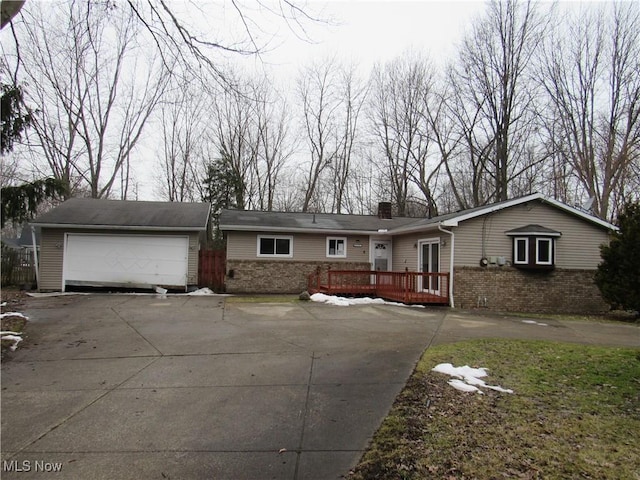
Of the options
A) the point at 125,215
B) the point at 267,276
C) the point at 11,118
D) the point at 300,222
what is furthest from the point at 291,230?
the point at 11,118

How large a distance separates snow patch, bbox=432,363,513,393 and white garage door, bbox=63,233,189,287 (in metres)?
12.7

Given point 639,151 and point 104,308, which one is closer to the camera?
point 104,308

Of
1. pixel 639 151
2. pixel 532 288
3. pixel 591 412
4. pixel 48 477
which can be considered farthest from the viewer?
pixel 639 151

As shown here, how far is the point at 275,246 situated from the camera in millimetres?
16891

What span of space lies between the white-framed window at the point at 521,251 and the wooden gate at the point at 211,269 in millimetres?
11234

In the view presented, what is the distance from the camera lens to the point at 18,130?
26.9 feet

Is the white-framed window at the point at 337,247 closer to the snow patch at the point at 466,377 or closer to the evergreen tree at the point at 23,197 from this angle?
the evergreen tree at the point at 23,197

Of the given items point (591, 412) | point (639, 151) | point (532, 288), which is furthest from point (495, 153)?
point (591, 412)

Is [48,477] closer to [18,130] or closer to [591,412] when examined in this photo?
[591,412]

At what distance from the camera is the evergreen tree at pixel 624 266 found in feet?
38.7

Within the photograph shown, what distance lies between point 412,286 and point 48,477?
41.0 feet

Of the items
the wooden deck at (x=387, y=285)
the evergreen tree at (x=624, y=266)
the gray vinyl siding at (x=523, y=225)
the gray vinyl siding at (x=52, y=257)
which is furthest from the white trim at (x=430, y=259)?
the gray vinyl siding at (x=52, y=257)

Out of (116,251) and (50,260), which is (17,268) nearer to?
(50,260)

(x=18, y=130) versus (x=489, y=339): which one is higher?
(x=18, y=130)
